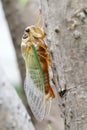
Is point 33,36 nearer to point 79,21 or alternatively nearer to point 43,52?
point 43,52

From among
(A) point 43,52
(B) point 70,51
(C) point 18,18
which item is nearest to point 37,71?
(A) point 43,52

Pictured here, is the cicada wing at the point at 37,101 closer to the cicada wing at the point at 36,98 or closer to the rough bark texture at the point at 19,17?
the cicada wing at the point at 36,98

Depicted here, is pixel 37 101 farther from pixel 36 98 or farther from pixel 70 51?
pixel 70 51

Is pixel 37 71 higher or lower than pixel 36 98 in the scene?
higher

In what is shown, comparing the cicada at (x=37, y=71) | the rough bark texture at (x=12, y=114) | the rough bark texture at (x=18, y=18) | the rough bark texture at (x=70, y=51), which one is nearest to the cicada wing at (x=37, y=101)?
the cicada at (x=37, y=71)

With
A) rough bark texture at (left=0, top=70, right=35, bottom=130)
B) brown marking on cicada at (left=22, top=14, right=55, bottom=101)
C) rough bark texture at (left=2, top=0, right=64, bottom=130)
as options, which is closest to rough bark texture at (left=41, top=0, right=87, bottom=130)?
brown marking on cicada at (left=22, top=14, right=55, bottom=101)

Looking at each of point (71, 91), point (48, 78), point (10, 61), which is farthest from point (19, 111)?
point (10, 61)

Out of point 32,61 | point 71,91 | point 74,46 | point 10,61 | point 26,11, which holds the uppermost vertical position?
point 74,46
